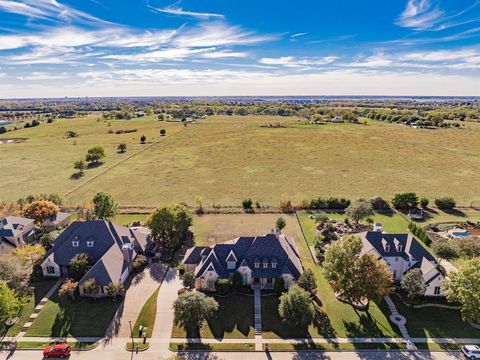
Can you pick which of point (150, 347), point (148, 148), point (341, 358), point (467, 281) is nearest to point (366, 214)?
point (467, 281)

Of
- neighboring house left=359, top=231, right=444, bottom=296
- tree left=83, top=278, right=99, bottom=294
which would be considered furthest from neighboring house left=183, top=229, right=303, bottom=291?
tree left=83, top=278, right=99, bottom=294

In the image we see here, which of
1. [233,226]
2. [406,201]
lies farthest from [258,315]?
[406,201]

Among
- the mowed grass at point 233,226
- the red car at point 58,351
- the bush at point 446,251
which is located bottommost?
the mowed grass at point 233,226

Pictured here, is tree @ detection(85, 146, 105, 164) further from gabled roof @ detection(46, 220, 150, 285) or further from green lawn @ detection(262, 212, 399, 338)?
green lawn @ detection(262, 212, 399, 338)

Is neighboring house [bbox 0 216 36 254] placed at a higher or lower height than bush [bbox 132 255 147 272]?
higher

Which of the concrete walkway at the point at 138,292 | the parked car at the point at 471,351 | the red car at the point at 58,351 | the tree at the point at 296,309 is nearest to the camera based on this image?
the parked car at the point at 471,351

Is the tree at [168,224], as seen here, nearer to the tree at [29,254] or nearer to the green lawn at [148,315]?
the green lawn at [148,315]

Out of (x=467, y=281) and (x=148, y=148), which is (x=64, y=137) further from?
(x=467, y=281)

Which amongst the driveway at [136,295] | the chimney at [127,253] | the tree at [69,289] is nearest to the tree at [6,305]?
the tree at [69,289]
